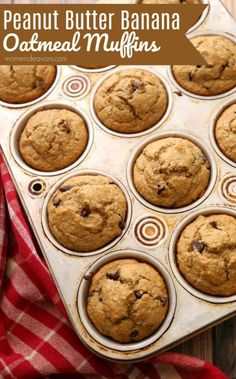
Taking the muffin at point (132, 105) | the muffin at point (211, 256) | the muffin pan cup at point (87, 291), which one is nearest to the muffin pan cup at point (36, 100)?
the muffin at point (132, 105)

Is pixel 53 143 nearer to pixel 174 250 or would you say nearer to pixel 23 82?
pixel 23 82

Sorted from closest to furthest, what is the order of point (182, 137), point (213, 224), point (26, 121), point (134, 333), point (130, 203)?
1. point (134, 333)
2. point (213, 224)
3. point (130, 203)
4. point (182, 137)
5. point (26, 121)

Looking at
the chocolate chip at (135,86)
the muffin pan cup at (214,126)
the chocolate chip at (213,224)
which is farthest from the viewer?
the chocolate chip at (135,86)

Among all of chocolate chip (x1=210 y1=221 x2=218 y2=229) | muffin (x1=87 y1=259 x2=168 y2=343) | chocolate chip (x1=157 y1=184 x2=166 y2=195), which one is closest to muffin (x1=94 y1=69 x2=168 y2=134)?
chocolate chip (x1=157 y1=184 x2=166 y2=195)

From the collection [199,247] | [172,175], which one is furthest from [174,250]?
[172,175]

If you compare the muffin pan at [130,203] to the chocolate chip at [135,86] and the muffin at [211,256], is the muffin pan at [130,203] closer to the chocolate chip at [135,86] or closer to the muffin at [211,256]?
the muffin at [211,256]
